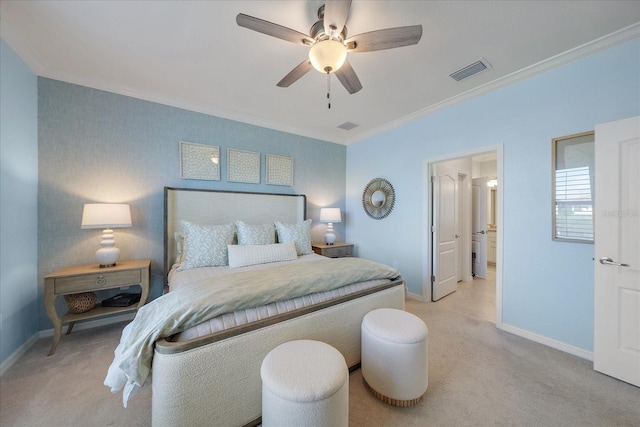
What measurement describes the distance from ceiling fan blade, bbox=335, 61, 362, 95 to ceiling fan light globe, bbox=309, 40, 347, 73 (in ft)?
0.66

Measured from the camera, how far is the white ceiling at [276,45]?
164 cm

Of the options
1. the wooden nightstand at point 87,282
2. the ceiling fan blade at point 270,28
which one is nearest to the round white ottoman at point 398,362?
the ceiling fan blade at point 270,28

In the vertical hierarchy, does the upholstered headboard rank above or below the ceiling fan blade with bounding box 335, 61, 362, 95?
below

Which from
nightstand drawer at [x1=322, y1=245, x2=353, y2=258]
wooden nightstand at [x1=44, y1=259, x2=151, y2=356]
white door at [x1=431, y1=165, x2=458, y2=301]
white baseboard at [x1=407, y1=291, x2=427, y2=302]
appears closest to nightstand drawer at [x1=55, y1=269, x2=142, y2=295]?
wooden nightstand at [x1=44, y1=259, x2=151, y2=356]

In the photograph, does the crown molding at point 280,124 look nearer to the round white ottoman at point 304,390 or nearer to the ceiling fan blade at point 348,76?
the ceiling fan blade at point 348,76

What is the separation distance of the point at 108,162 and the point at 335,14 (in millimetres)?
2922

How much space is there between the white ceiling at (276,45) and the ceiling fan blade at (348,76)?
0.33m

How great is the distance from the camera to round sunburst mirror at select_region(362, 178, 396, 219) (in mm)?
3829

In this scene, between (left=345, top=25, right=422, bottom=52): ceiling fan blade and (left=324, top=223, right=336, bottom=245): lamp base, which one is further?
(left=324, top=223, right=336, bottom=245): lamp base

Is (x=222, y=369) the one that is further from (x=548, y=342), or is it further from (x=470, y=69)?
(x=470, y=69)

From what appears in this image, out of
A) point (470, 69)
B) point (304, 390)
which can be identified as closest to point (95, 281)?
point (304, 390)

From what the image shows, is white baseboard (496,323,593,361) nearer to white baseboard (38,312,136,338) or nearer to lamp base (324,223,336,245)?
lamp base (324,223,336,245)

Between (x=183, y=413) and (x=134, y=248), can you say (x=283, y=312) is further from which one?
(x=134, y=248)

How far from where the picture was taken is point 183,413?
1.14 meters
